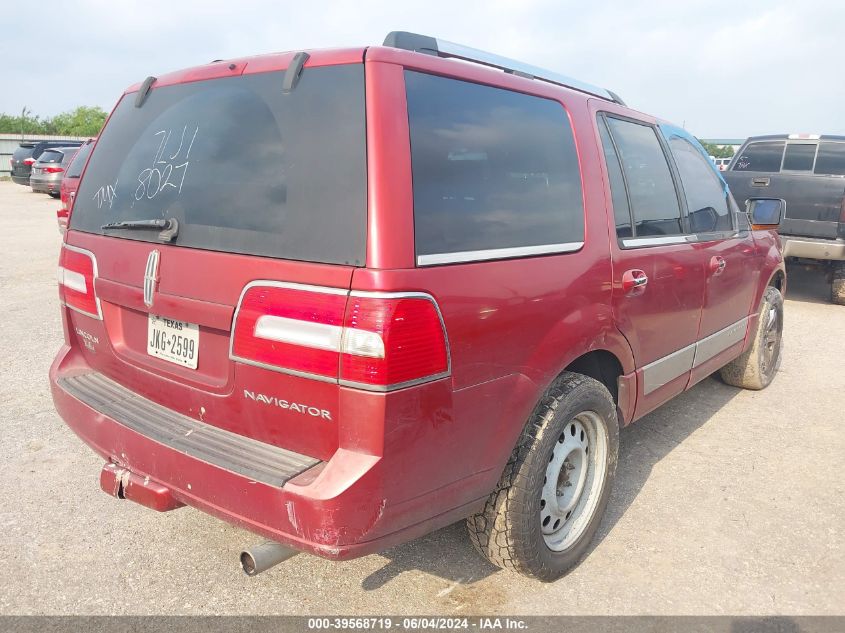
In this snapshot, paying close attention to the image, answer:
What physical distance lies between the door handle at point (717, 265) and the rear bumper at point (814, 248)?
460cm

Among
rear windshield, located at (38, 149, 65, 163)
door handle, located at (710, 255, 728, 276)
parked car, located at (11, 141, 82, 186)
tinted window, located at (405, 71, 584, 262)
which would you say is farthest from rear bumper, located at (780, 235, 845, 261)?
parked car, located at (11, 141, 82, 186)

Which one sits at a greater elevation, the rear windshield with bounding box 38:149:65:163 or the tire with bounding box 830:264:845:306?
the rear windshield with bounding box 38:149:65:163

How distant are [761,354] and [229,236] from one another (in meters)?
4.27

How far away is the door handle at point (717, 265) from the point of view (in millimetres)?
3801

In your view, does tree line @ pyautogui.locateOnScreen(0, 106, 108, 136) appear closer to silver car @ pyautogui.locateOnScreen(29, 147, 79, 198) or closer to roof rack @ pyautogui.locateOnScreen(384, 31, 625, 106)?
silver car @ pyautogui.locateOnScreen(29, 147, 79, 198)

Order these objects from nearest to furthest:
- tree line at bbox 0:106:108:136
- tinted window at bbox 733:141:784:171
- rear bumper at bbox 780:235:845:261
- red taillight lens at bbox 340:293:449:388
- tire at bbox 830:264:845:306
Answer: red taillight lens at bbox 340:293:449:388 < rear bumper at bbox 780:235:845:261 < tire at bbox 830:264:845:306 < tinted window at bbox 733:141:784:171 < tree line at bbox 0:106:108:136

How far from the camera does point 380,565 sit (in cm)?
282

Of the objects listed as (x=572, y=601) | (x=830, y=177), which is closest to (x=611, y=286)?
(x=572, y=601)

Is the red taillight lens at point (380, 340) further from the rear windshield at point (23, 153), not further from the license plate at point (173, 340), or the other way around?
the rear windshield at point (23, 153)

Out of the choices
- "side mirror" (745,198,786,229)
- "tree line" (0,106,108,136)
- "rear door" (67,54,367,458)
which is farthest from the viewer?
"tree line" (0,106,108,136)

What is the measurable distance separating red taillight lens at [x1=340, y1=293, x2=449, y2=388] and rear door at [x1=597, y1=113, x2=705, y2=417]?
1274mm

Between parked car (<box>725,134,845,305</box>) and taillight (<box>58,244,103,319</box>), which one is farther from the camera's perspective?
parked car (<box>725,134,845,305</box>)

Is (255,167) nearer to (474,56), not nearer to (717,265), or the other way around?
(474,56)

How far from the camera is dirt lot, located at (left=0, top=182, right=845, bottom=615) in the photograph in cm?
259
